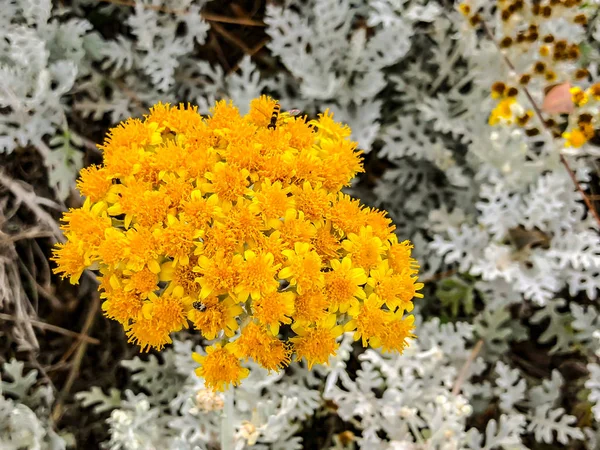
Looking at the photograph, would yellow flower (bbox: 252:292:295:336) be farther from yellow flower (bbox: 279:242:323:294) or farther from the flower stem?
the flower stem

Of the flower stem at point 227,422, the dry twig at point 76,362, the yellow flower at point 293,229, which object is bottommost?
the dry twig at point 76,362

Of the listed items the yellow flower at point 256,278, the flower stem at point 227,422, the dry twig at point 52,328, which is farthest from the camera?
the dry twig at point 52,328

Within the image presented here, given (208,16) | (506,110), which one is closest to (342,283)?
(506,110)

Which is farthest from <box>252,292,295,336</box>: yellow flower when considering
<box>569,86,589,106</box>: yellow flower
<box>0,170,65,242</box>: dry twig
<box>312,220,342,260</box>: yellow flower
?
<box>569,86,589,106</box>: yellow flower

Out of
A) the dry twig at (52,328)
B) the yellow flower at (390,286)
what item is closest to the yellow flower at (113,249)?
the yellow flower at (390,286)

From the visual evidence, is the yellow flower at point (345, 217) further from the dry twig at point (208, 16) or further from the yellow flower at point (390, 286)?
the dry twig at point (208, 16)

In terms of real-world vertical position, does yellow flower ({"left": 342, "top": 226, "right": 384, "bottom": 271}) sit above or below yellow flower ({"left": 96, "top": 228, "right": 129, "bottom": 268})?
above

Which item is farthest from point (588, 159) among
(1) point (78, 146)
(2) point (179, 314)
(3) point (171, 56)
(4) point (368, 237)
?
(1) point (78, 146)

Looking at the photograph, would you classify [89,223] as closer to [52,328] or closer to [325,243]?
[325,243]
